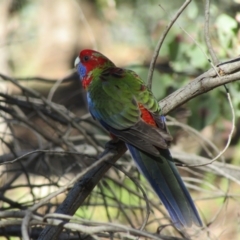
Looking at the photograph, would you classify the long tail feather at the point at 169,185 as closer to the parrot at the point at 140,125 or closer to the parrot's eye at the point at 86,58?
the parrot at the point at 140,125

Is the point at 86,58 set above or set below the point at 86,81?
above

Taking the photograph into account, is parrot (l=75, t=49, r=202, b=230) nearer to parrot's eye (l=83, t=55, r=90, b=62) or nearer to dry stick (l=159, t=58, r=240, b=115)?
parrot's eye (l=83, t=55, r=90, b=62)

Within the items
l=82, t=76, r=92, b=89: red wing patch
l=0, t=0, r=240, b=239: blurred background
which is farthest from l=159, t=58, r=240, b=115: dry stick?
l=82, t=76, r=92, b=89: red wing patch

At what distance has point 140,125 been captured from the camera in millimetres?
3092

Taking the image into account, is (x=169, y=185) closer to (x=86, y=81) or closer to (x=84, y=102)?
(x=86, y=81)

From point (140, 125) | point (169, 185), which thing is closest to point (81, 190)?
point (169, 185)

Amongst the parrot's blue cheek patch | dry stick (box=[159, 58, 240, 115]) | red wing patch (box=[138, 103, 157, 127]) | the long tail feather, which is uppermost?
→ the parrot's blue cheek patch

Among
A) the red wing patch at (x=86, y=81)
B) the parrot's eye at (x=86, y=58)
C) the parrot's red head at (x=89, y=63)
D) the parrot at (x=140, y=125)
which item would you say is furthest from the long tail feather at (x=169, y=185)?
the parrot's eye at (x=86, y=58)

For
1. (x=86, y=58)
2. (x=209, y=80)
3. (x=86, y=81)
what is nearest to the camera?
(x=209, y=80)

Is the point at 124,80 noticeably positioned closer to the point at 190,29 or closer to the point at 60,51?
the point at 190,29

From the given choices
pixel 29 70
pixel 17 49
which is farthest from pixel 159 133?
pixel 17 49

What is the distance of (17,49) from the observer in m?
15.6

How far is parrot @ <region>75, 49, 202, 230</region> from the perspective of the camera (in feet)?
8.95

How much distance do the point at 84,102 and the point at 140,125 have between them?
7.48 feet
